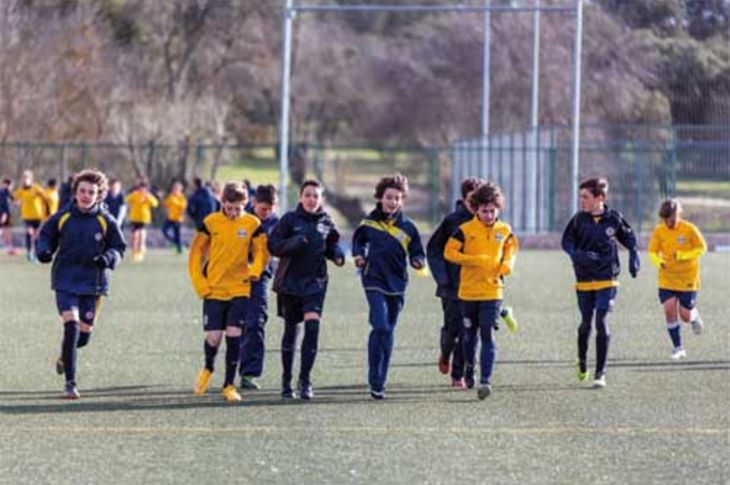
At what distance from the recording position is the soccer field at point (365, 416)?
371 inches

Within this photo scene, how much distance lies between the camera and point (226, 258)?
40.5 ft

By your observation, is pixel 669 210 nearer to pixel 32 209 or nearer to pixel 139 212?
pixel 32 209

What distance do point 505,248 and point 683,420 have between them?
6.85 ft

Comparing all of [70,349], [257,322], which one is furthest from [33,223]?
[70,349]

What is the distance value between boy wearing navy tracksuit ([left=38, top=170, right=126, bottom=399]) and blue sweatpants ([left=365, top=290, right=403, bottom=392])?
189 cm

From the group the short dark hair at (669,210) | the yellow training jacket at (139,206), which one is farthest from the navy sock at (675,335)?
the yellow training jacket at (139,206)

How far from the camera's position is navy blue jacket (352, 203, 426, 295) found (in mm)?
12547

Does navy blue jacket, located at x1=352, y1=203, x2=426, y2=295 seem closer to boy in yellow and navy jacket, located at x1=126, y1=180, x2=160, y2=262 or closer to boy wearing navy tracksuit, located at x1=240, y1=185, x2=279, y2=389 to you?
boy wearing navy tracksuit, located at x1=240, y1=185, x2=279, y2=389

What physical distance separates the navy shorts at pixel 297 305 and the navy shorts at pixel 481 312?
111 centimetres

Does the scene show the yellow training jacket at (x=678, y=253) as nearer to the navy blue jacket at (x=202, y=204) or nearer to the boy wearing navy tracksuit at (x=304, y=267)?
the boy wearing navy tracksuit at (x=304, y=267)

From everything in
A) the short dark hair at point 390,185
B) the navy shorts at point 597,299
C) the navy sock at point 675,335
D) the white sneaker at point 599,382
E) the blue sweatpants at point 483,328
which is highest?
the short dark hair at point 390,185

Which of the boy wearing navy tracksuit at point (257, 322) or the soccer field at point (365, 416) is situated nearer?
the soccer field at point (365, 416)

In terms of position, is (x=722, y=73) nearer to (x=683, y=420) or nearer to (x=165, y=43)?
(x=165, y=43)

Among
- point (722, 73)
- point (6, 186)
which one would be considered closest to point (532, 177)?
point (722, 73)
